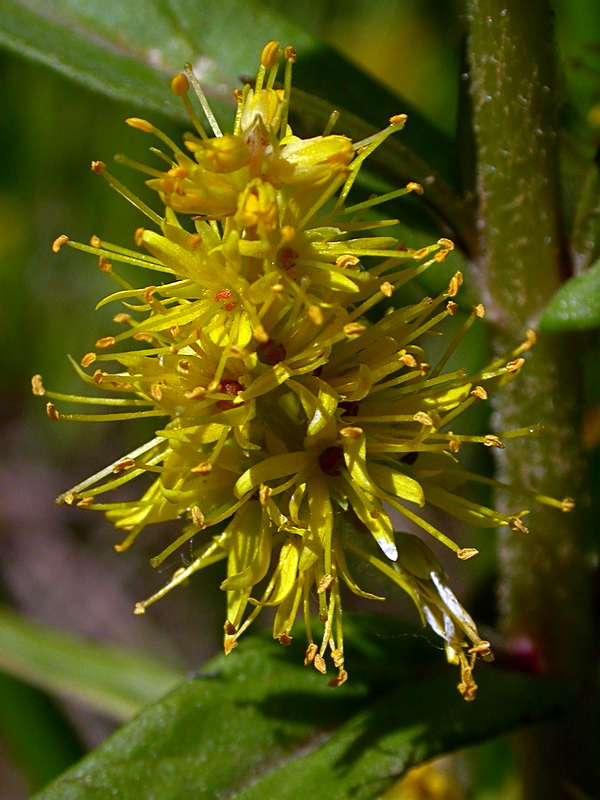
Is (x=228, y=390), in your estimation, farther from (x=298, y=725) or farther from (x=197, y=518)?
(x=298, y=725)

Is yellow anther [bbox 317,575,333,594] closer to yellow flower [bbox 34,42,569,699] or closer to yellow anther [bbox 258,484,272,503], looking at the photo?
yellow flower [bbox 34,42,569,699]

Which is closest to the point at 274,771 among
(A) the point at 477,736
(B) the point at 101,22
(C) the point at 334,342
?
(A) the point at 477,736

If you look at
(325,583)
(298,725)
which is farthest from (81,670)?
(325,583)

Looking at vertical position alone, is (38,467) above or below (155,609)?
above

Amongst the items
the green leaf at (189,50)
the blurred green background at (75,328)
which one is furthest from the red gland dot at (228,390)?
the blurred green background at (75,328)

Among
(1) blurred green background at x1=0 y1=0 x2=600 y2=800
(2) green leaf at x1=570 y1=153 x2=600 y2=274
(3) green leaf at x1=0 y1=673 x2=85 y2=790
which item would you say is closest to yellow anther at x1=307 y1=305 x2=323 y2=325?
(2) green leaf at x1=570 y1=153 x2=600 y2=274

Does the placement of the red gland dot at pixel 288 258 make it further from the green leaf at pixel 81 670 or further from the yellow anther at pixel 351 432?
the green leaf at pixel 81 670

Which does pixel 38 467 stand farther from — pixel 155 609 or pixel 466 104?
pixel 466 104

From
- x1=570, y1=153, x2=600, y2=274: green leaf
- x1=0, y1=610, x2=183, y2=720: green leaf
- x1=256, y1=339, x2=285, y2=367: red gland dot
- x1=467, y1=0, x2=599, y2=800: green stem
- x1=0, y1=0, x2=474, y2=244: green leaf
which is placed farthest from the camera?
x1=0, y1=610, x2=183, y2=720: green leaf
